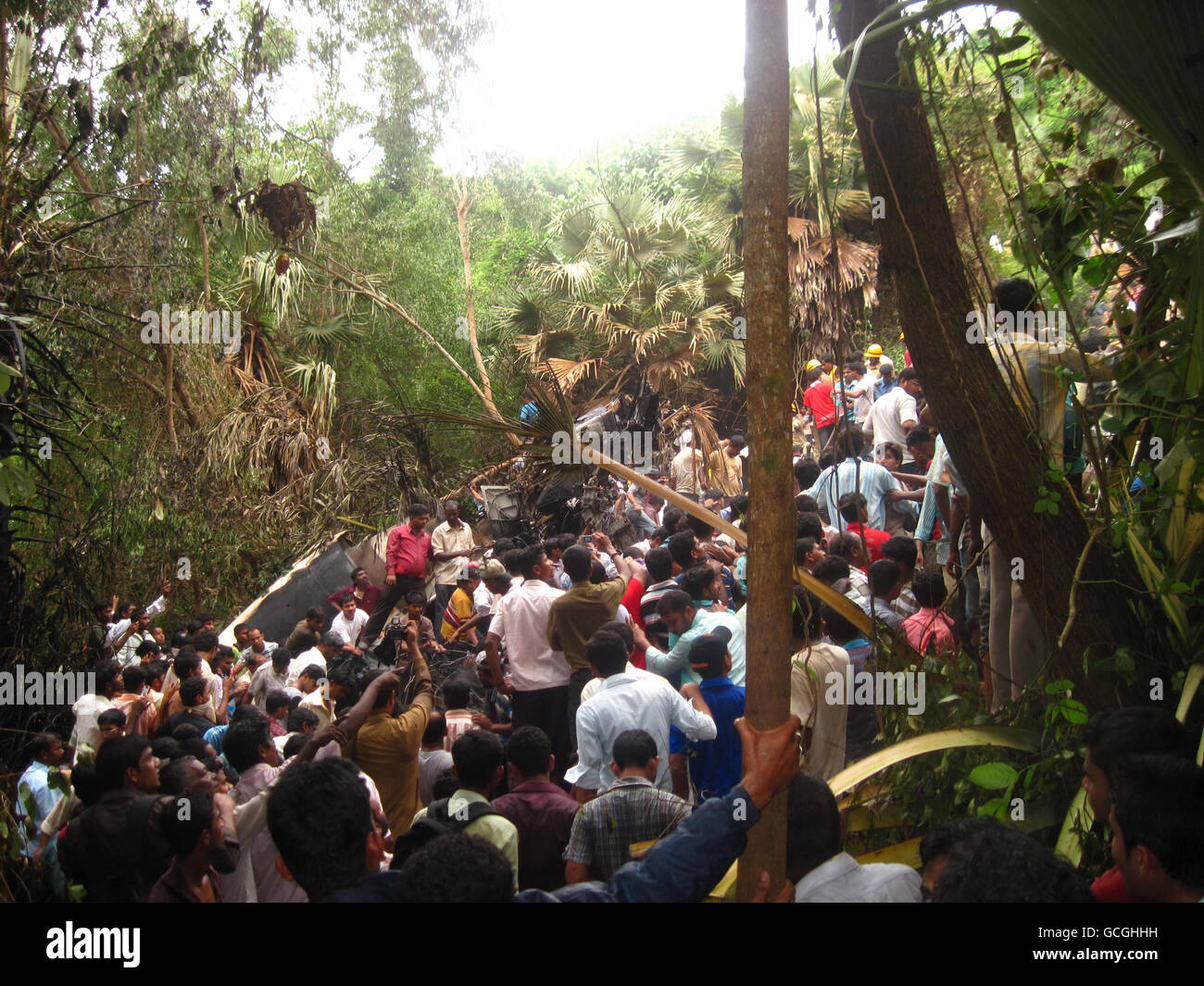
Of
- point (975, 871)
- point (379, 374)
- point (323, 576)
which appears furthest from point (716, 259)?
point (975, 871)

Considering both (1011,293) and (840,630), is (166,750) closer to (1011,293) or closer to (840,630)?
(840,630)

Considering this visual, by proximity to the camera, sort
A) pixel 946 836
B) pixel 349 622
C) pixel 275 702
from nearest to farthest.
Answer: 1. pixel 946 836
2. pixel 275 702
3. pixel 349 622

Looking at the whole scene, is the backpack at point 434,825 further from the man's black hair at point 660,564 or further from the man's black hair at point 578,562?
the man's black hair at point 660,564

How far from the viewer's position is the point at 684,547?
7.14 metres

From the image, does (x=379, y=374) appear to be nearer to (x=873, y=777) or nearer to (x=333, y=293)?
(x=333, y=293)

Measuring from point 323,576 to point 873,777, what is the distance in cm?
935

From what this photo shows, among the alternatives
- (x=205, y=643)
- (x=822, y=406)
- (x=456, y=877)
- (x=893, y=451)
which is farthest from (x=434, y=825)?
(x=822, y=406)

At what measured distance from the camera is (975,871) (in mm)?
2260

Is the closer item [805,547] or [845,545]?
[805,547]

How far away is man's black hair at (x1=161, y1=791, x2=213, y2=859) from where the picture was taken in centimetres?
389

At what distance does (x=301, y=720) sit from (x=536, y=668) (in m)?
1.49

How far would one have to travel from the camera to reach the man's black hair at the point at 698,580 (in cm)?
646

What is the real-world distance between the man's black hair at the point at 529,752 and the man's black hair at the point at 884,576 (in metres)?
1.98

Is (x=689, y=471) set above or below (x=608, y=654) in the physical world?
above
